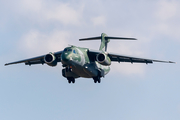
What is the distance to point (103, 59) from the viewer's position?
30938 millimetres

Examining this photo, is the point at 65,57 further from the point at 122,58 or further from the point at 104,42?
the point at 104,42

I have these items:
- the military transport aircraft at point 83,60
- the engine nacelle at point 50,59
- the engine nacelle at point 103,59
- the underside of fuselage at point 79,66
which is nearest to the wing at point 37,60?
the military transport aircraft at point 83,60

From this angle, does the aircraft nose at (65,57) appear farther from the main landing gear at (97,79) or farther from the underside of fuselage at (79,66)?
the main landing gear at (97,79)

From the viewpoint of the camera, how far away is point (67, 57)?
29219mm

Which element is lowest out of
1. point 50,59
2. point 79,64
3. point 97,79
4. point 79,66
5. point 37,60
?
point 97,79

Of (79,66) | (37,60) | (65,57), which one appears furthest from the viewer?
(37,60)

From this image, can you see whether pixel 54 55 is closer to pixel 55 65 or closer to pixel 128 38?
pixel 55 65

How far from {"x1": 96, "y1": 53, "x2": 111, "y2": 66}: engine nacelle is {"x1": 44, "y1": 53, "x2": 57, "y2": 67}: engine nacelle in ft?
11.0

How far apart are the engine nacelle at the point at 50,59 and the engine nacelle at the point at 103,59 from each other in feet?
11.0

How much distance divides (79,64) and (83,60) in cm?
67

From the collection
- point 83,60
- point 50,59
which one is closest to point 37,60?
point 50,59

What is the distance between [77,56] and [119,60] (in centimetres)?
422

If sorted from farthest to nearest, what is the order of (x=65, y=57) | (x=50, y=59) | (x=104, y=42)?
1. (x=104, y=42)
2. (x=50, y=59)
3. (x=65, y=57)

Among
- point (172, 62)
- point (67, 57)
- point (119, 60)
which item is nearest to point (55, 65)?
point (67, 57)
